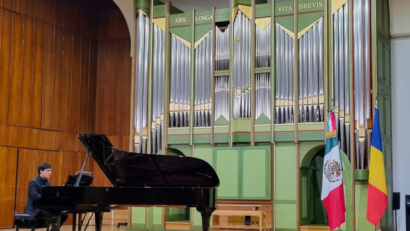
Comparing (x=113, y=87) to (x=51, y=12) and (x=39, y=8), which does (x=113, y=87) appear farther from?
(x=39, y=8)

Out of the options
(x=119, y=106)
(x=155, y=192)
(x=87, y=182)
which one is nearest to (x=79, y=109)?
(x=119, y=106)

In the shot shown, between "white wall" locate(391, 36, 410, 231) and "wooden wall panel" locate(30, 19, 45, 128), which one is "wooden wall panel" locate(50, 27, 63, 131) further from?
"white wall" locate(391, 36, 410, 231)

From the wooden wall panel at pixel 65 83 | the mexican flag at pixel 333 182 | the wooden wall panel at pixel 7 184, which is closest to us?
the mexican flag at pixel 333 182

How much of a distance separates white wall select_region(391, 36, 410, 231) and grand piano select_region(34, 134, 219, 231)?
476 cm

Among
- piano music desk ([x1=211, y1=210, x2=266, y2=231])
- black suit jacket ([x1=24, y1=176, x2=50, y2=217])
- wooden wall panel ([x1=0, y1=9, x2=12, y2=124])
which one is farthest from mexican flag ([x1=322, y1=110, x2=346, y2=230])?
wooden wall panel ([x1=0, y1=9, x2=12, y2=124])

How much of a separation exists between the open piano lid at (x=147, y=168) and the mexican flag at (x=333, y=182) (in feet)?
8.07

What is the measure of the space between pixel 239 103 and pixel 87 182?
3.41m

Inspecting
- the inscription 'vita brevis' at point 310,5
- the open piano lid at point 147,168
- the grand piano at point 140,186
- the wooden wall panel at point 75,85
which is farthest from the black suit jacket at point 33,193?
the inscription 'vita brevis' at point 310,5

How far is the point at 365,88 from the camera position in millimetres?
9844

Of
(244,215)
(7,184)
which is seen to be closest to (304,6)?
(244,215)

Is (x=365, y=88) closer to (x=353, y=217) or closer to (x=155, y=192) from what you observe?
(x=353, y=217)

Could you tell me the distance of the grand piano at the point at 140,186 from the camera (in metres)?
7.23

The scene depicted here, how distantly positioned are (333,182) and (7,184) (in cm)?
603

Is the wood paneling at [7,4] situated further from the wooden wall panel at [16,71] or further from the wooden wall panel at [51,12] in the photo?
the wooden wall panel at [51,12]
